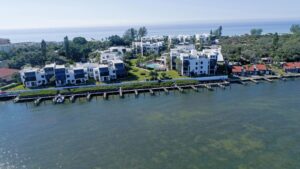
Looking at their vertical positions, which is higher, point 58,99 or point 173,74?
point 173,74

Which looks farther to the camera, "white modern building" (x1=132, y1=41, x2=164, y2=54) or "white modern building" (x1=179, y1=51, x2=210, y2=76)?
"white modern building" (x1=132, y1=41, x2=164, y2=54)

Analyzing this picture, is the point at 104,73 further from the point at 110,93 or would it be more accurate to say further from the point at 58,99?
the point at 58,99

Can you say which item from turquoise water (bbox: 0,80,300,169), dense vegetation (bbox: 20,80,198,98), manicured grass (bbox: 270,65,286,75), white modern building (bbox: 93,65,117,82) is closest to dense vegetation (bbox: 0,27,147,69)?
white modern building (bbox: 93,65,117,82)

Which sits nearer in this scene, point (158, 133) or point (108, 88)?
point (158, 133)

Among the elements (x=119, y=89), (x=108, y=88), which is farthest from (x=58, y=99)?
(x=119, y=89)

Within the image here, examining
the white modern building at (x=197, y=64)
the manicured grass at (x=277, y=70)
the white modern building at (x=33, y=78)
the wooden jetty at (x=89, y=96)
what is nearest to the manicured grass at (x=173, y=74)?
the white modern building at (x=197, y=64)

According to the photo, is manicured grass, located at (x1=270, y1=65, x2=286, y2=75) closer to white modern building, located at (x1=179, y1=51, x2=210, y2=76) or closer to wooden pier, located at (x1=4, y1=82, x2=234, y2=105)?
wooden pier, located at (x1=4, y1=82, x2=234, y2=105)

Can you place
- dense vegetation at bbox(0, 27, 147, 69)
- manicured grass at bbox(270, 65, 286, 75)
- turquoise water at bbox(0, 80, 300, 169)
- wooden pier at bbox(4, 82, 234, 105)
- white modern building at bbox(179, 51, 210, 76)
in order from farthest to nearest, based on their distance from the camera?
dense vegetation at bbox(0, 27, 147, 69) → manicured grass at bbox(270, 65, 286, 75) → white modern building at bbox(179, 51, 210, 76) → wooden pier at bbox(4, 82, 234, 105) → turquoise water at bbox(0, 80, 300, 169)

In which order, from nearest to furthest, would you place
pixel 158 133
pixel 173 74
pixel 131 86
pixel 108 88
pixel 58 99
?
pixel 158 133 < pixel 58 99 < pixel 108 88 < pixel 131 86 < pixel 173 74

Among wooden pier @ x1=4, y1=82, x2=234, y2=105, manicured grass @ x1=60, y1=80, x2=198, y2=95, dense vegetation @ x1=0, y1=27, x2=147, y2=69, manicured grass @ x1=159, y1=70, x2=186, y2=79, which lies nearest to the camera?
wooden pier @ x1=4, y1=82, x2=234, y2=105

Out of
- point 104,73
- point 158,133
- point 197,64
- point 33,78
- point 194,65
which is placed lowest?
point 158,133
